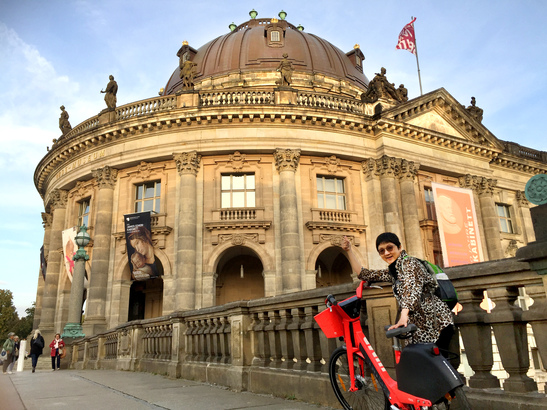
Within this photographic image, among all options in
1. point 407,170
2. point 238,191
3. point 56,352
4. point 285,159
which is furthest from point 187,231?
point 407,170

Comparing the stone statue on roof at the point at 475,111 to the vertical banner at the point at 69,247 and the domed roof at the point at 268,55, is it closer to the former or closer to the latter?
the domed roof at the point at 268,55

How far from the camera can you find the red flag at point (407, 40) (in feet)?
101

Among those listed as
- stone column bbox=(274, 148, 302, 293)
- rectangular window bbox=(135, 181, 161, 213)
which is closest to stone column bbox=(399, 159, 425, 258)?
stone column bbox=(274, 148, 302, 293)

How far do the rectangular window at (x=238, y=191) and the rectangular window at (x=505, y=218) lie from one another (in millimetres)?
18293

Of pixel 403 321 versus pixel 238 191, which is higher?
pixel 238 191

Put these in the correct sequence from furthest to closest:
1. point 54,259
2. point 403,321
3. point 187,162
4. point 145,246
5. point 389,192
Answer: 1. point 54,259
2. point 389,192
3. point 187,162
4. point 145,246
5. point 403,321

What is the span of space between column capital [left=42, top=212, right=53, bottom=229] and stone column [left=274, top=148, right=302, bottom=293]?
64.4 feet

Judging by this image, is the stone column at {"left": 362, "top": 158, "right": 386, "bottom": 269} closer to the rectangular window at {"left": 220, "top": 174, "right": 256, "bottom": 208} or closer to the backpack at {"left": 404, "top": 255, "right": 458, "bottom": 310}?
the rectangular window at {"left": 220, "top": 174, "right": 256, "bottom": 208}

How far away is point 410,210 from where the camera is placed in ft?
82.6

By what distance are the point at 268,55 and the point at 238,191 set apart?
1456cm

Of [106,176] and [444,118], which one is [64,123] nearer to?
[106,176]

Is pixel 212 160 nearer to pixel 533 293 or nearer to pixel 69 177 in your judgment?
pixel 69 177

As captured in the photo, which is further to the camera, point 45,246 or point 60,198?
point 45,246

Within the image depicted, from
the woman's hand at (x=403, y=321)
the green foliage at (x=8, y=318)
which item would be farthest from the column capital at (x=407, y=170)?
the green foliage at (x=8, y=318)
